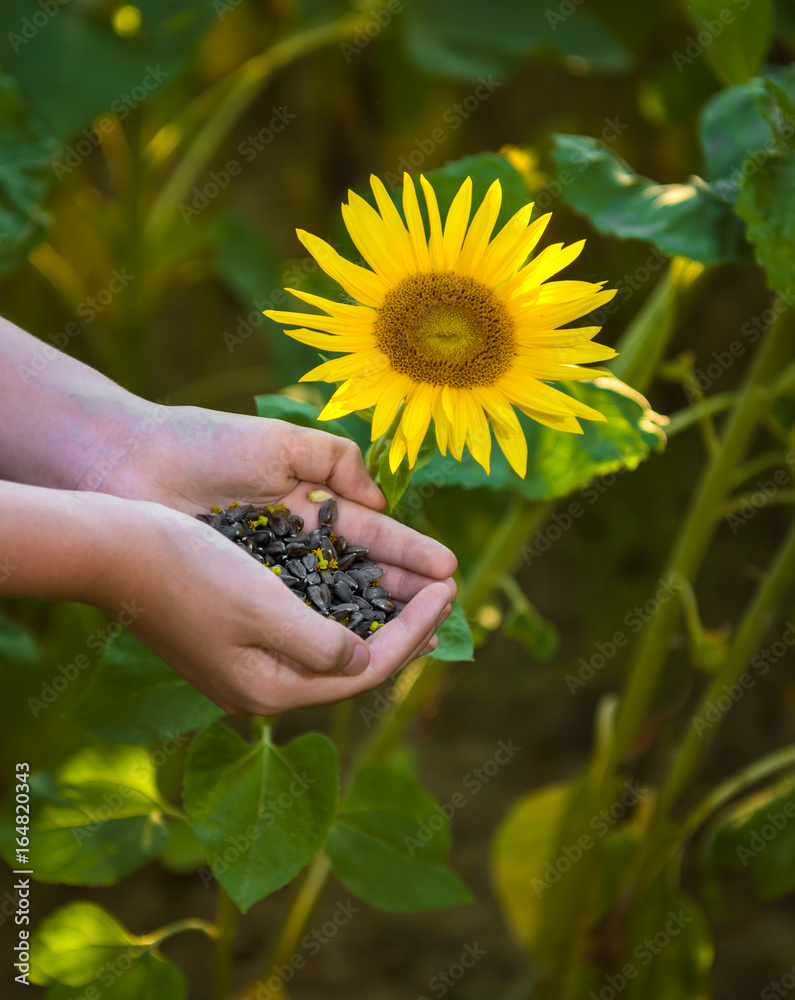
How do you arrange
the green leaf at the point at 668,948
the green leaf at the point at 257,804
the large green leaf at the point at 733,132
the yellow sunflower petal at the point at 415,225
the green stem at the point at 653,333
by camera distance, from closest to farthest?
1. the yellow sunflower petal at the point at 415,225
2. the green leaf at the point at 257,804
3. the large green leaf at the point at 733,132
4. the green stem at the point at 653,333
5. the green leaf at the point at 668,948

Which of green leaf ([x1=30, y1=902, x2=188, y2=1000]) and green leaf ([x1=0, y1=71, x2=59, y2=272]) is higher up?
green leaf ([x1=0, y1=71, x2=59, y2=272])

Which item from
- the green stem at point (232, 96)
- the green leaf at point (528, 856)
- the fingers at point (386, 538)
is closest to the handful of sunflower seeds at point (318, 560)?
the fingers at point (386, 538)

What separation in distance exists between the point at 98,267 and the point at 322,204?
0.45m

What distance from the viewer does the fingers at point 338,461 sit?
24.5 inches

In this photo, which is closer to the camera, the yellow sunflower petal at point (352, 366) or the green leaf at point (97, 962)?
the yellow sunflower petal at point (352, 366)

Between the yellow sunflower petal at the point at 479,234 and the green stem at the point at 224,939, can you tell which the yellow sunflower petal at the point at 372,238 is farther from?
the green stem at the point at 224,939

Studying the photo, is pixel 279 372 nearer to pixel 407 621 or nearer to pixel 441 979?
pixel 407 621

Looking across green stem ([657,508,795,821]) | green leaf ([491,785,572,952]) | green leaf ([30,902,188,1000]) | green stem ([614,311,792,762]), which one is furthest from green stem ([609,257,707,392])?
green leaf ([30,902,188,1000])

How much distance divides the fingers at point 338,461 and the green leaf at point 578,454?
7 centimetres

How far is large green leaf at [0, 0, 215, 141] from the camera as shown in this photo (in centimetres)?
98

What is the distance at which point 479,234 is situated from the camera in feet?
1.70

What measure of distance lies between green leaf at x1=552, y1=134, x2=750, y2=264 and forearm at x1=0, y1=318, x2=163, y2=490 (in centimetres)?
37

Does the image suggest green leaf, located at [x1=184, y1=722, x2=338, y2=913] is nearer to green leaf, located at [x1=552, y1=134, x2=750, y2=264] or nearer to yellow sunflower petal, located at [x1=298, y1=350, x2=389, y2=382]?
yellow sunflower petal, located at [x1=298, y1=350, x2=389, y2=382]

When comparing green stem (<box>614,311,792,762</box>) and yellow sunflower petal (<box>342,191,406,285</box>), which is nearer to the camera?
yellow sunflower petal (<box>342,191,406,285</box>)
